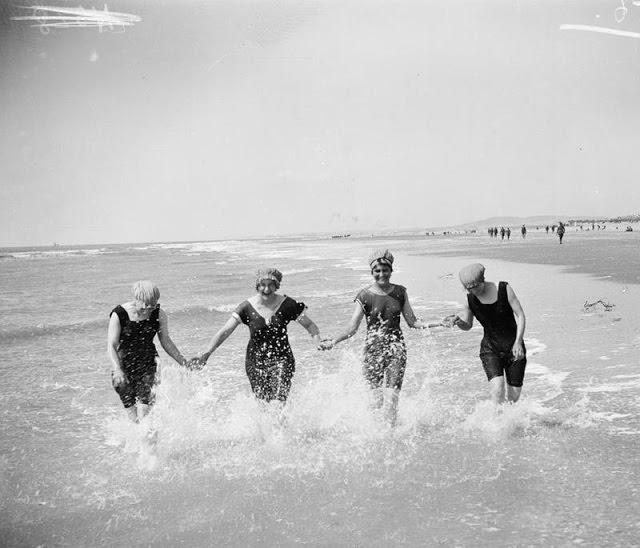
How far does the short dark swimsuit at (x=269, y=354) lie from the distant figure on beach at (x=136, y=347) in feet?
2.62

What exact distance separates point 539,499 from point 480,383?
3.39m

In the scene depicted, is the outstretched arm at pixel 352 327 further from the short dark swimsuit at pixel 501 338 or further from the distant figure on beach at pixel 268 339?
the short dark swimsuit at pixel 501 338

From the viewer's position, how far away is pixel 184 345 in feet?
36.4

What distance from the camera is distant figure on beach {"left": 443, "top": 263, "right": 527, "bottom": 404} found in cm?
538

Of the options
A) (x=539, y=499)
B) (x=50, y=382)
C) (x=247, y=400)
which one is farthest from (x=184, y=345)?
(x=539, y=499)

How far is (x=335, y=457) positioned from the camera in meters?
5.09

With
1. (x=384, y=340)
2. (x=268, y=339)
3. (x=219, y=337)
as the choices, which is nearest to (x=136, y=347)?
(x=219, y=337)

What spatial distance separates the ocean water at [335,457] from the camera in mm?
3779

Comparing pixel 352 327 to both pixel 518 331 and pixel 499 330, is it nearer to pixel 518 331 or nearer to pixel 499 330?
pixel 499 330

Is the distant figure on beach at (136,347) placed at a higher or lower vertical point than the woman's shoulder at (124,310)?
lower

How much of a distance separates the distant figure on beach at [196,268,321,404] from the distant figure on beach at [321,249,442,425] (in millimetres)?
598

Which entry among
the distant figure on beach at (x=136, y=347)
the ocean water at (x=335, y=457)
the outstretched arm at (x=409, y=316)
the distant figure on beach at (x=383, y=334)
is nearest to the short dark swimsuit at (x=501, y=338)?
the ocean water at (x=335, y=457)

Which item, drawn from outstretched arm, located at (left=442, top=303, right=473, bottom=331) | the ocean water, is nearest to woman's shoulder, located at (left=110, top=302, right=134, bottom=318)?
the ocean water

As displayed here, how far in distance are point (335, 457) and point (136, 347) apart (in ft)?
6.79
